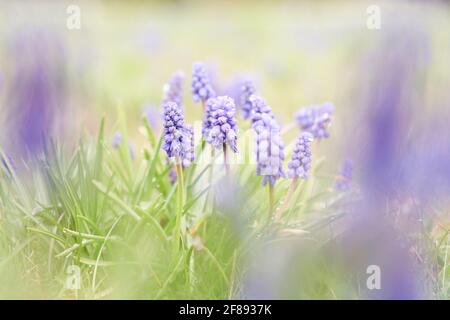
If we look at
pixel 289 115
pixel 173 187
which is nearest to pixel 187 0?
pixel 289 115

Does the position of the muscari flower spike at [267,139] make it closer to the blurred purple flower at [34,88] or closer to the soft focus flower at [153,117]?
the blurred purple flower at [34,88]

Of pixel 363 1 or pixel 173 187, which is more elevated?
pixel 363 1

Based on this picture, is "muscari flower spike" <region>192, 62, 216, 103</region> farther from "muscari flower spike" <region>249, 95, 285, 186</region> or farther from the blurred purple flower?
the blurred purple flower

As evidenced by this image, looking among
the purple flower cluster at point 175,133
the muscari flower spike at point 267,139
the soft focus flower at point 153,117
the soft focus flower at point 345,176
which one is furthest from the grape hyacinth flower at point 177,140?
the soft focus flower at point 153,117

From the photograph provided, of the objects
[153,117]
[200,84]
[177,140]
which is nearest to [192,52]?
[153,117]

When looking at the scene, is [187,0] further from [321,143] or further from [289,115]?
[321,143]
